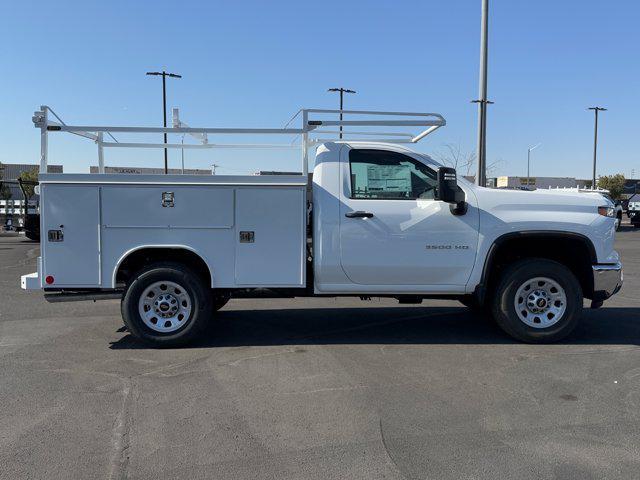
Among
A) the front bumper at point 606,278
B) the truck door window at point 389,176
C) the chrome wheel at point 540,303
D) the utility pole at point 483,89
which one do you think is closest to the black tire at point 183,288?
the truck door window at point 389,176

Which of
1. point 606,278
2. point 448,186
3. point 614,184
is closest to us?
point 448,186

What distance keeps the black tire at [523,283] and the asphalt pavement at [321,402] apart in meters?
0.15

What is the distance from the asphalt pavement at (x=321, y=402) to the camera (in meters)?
3.49

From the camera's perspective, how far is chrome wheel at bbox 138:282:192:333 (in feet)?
20.0

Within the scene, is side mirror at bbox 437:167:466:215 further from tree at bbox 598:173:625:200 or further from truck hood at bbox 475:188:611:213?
tree at bbox 598:173:625:200

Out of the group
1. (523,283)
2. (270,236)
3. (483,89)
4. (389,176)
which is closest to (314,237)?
(270,236)

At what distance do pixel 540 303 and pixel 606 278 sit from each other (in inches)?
30.9

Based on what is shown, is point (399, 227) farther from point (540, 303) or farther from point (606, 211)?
point (606, 211)

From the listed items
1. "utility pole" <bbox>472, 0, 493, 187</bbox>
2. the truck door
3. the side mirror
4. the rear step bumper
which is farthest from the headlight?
"utility pole" <bbox>472, 0, 493, 187</bbox>

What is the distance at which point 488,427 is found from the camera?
403cm

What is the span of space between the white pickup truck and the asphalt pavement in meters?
0.59

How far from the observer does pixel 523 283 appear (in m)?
6.20

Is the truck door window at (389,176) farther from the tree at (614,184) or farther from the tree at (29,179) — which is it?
the tree at (614,184)

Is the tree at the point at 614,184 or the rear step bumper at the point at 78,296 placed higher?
the tree at the point at 614,184
